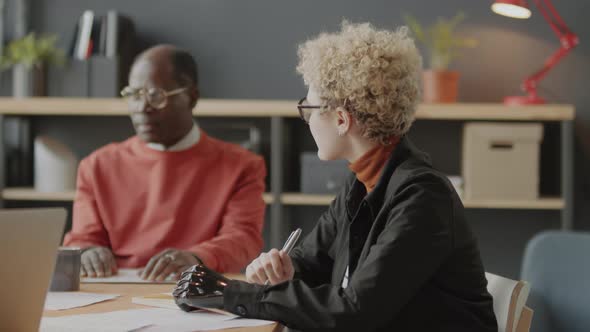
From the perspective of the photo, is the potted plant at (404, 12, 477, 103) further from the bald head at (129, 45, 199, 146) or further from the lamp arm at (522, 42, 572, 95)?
the bald head at (129, 45, 199, 146)

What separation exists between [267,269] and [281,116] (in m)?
2.00

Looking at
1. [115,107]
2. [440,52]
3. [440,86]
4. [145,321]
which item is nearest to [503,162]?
[440,86]

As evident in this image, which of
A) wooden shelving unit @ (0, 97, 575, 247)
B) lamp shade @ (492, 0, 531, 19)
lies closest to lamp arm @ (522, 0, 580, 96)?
wooden shelving unit @ (0, 97, 575, 247)

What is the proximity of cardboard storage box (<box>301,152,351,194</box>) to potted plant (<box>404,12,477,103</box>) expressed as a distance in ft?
1.57

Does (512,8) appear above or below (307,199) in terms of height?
above

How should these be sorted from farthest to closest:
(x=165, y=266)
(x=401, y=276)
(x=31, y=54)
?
(x=31, y=54), (x=165, y=266), (x=401, y=276)

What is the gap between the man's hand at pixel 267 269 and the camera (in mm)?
1637

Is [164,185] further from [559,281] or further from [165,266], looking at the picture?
[559,281]

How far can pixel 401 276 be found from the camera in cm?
142

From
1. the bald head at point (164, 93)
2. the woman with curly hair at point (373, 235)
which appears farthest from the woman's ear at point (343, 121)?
the bald head at point (164, 93)

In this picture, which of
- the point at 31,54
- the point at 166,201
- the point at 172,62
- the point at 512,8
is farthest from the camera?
the point at 31,54

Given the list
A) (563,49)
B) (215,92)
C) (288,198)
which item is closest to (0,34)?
(215,92)

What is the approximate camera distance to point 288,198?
142 inches

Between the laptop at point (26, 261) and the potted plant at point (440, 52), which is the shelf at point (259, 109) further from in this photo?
the laptop at point (26, 261)
